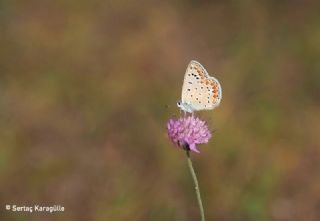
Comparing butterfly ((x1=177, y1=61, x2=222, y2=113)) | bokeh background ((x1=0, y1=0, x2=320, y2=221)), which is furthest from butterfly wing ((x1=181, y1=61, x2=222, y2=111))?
bokeh background ((x1=0, y1=0, x2=320, y2=221))

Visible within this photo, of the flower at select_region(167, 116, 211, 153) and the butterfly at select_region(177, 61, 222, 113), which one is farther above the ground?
the butterfly at select_region(177, 61, 222, 113)

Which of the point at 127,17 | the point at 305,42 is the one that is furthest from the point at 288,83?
the point at 127,17

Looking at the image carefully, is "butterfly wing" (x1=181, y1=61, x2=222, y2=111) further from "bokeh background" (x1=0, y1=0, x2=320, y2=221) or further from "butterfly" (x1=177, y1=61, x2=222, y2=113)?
"bokeh background" (x1=0, y1=0, x2=320, y2=221)

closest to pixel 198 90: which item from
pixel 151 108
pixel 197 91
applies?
pixel 197 91

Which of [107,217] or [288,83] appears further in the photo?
Answer: [288,83]

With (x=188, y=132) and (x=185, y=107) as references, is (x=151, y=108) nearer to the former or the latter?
(x=185, y=107)

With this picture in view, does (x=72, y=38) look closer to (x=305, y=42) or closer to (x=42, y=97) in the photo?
(x=42, y=97)

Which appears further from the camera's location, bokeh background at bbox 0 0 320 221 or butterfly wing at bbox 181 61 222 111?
bokeh background at bbox 0 0 320 221
